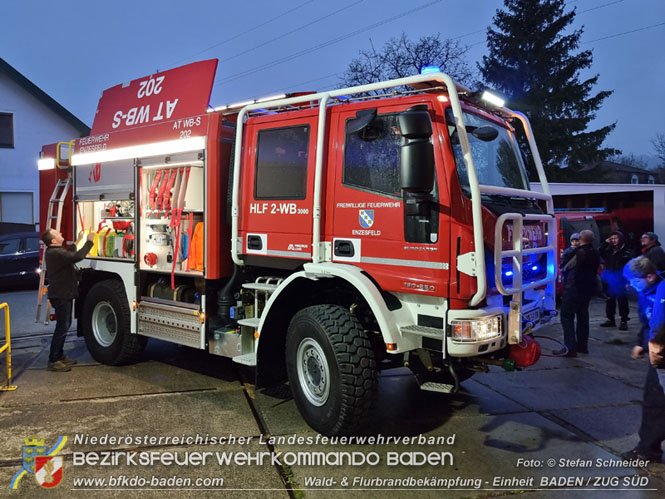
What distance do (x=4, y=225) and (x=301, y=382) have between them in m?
17.9

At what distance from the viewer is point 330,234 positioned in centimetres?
467

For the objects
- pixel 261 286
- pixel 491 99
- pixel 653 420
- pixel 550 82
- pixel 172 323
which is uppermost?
pixel 550 82

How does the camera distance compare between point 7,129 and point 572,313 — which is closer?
point 572,313

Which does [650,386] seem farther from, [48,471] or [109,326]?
[109,326]

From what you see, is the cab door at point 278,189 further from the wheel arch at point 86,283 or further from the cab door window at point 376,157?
the wheel arch at point 86,283

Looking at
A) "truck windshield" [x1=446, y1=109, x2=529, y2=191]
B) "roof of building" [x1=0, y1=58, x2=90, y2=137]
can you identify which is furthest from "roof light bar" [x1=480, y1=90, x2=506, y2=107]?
"roof of building" [x1=0, y1=58, x2=90, y2=137]

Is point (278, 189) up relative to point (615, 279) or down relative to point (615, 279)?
up

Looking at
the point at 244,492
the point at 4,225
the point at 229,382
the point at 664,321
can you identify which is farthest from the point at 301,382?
the point at 4,225

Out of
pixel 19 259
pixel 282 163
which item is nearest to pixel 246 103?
pixel 282 163

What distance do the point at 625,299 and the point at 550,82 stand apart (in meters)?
22.0

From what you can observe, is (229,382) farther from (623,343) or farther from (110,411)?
(623,343)

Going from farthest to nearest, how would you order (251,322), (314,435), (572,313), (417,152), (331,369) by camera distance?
(572,313) → (251,322) → (314,435) → (331,369) → (417,152)

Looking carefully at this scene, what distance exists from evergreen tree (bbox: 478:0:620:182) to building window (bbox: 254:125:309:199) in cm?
2607

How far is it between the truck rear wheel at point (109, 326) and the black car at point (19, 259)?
751 centimetres
